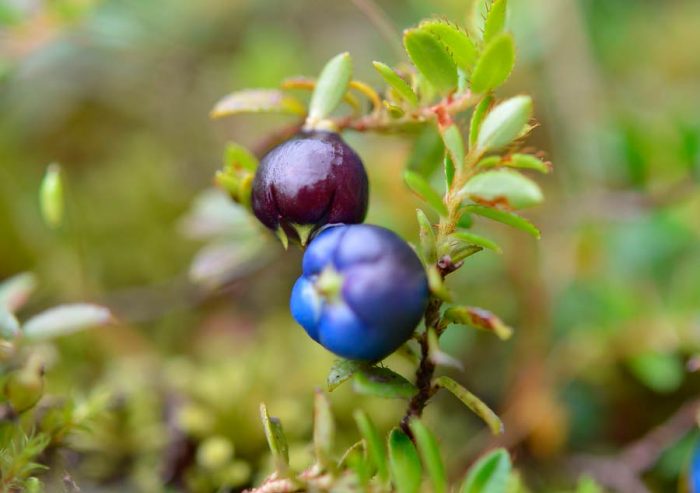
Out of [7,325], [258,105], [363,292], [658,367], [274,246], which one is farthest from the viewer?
[274,246]

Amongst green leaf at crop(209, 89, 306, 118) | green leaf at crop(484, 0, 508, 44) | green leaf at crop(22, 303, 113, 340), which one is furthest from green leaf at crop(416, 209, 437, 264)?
green leaf at crop(22, 303, 113, 340)

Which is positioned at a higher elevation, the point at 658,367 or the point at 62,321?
the point at 62,321

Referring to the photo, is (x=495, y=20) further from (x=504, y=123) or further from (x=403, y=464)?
(x=403, y=464)

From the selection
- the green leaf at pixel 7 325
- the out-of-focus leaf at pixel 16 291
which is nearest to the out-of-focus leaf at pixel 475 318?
the green leaf at pixel 7 325

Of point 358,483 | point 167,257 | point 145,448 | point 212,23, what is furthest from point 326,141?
point 212,23

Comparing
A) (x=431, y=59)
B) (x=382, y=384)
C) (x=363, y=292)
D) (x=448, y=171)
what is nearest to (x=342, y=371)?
(x=382, y=384)

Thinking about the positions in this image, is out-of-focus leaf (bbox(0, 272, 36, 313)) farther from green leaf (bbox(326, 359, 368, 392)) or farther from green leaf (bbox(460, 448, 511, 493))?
green leaf (bbox(460, 448, 511, 493))
